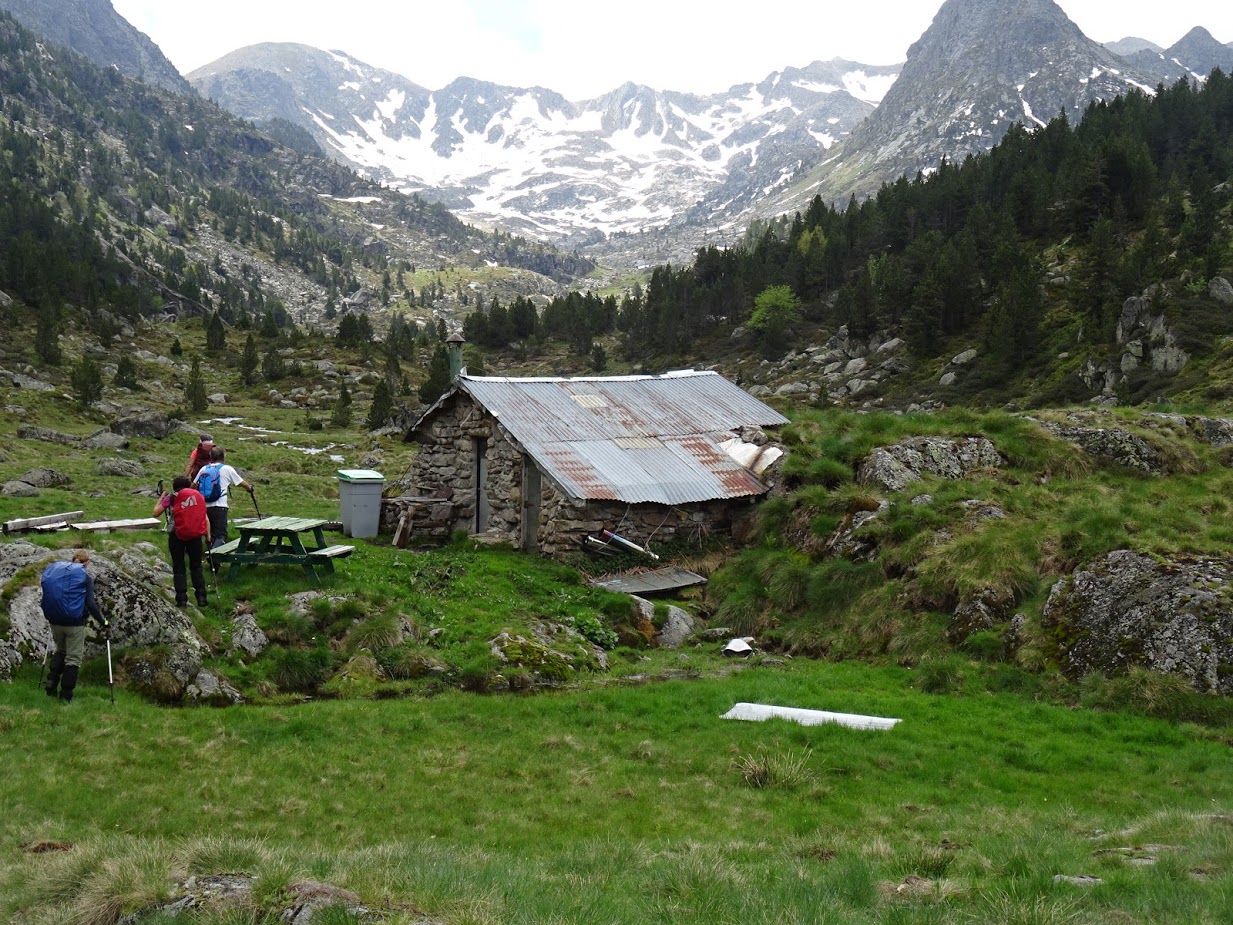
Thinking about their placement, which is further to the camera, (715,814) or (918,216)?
(918,216)

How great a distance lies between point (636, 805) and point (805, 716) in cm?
338

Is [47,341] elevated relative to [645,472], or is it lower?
elevated

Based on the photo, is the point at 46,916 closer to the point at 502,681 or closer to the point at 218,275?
the point at 502,681

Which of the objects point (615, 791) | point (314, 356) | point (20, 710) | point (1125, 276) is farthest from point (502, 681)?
point (314, 356)

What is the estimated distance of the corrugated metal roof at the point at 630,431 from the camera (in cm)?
2055

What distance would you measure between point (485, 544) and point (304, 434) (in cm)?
3160

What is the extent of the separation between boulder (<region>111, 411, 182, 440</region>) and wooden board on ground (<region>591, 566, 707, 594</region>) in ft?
102

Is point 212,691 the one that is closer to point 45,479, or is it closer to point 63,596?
point 63,596

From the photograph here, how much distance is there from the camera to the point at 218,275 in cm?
15988

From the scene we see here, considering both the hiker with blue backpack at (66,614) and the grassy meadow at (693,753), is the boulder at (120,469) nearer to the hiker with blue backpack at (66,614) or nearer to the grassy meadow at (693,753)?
the grassy meadow at (693,753)

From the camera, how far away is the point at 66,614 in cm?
1080

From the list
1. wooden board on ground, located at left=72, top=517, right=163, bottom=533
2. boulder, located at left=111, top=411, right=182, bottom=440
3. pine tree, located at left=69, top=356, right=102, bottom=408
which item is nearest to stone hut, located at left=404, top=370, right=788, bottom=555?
wooden board on ground, located at left=72, top=517, right=163, bottom=533

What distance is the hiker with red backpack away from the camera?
44.0ft

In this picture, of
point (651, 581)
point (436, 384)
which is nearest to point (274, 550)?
point (651, 581)
